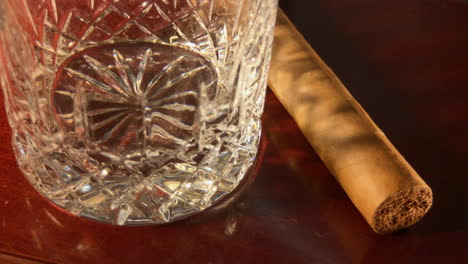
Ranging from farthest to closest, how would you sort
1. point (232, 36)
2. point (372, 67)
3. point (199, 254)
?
point (372, 67) < point (232, 36) < point (199, 254)

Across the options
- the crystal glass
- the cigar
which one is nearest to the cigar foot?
the cigar

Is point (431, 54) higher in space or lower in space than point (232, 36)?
lower

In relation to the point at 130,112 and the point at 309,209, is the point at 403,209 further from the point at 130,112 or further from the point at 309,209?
the point at 130,112

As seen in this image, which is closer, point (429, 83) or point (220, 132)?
point (220, 132)

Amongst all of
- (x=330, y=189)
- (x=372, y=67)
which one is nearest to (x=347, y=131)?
(x=330, y=189)

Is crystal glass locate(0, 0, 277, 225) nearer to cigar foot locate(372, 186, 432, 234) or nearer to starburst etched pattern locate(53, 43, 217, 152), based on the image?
starburst etched pattern locate(53, 43, 217, 152)

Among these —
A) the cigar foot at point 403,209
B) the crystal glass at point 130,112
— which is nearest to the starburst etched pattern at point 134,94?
the crystal glass at point 130,112

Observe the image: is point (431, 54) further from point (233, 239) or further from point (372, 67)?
point (233, 239)
